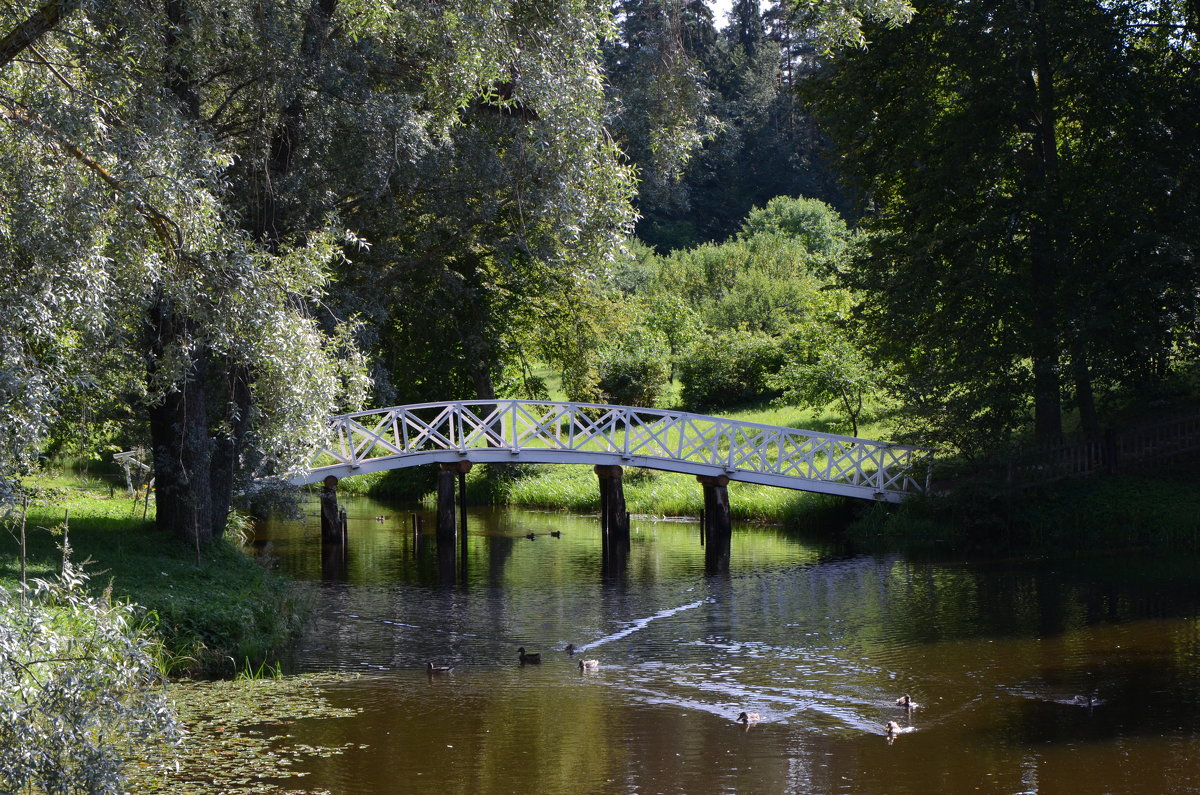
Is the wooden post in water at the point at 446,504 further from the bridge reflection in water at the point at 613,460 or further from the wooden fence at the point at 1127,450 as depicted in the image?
the wooden fence at the point at 1127,450

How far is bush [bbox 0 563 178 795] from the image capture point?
6.75 m

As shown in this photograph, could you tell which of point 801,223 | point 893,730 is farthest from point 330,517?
point 801,223

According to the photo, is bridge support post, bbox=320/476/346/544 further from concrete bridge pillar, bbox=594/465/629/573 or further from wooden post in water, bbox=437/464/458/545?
concrete bridge pillar, bbox=594/465/629/573

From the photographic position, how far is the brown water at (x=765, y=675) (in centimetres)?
930

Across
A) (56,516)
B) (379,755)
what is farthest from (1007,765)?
(56,516)

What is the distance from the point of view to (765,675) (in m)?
12.4

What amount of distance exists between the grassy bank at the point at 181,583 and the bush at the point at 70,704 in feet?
9.81

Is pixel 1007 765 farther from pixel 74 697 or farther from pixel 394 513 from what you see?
pixel 394 513

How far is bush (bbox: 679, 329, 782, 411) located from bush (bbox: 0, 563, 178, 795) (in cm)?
2975

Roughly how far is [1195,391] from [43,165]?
21877 mm

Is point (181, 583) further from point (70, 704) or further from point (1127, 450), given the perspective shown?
point (1127, 450)

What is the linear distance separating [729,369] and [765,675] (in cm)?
2467

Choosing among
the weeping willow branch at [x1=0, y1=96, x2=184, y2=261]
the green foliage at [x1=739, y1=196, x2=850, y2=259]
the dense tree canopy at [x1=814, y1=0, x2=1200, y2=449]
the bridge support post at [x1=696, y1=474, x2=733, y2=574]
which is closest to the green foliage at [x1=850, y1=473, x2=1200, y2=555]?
the dense tree canopy at [x1=814, y1=0, x2=1200, y2=449]

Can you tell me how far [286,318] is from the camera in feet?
40.9
